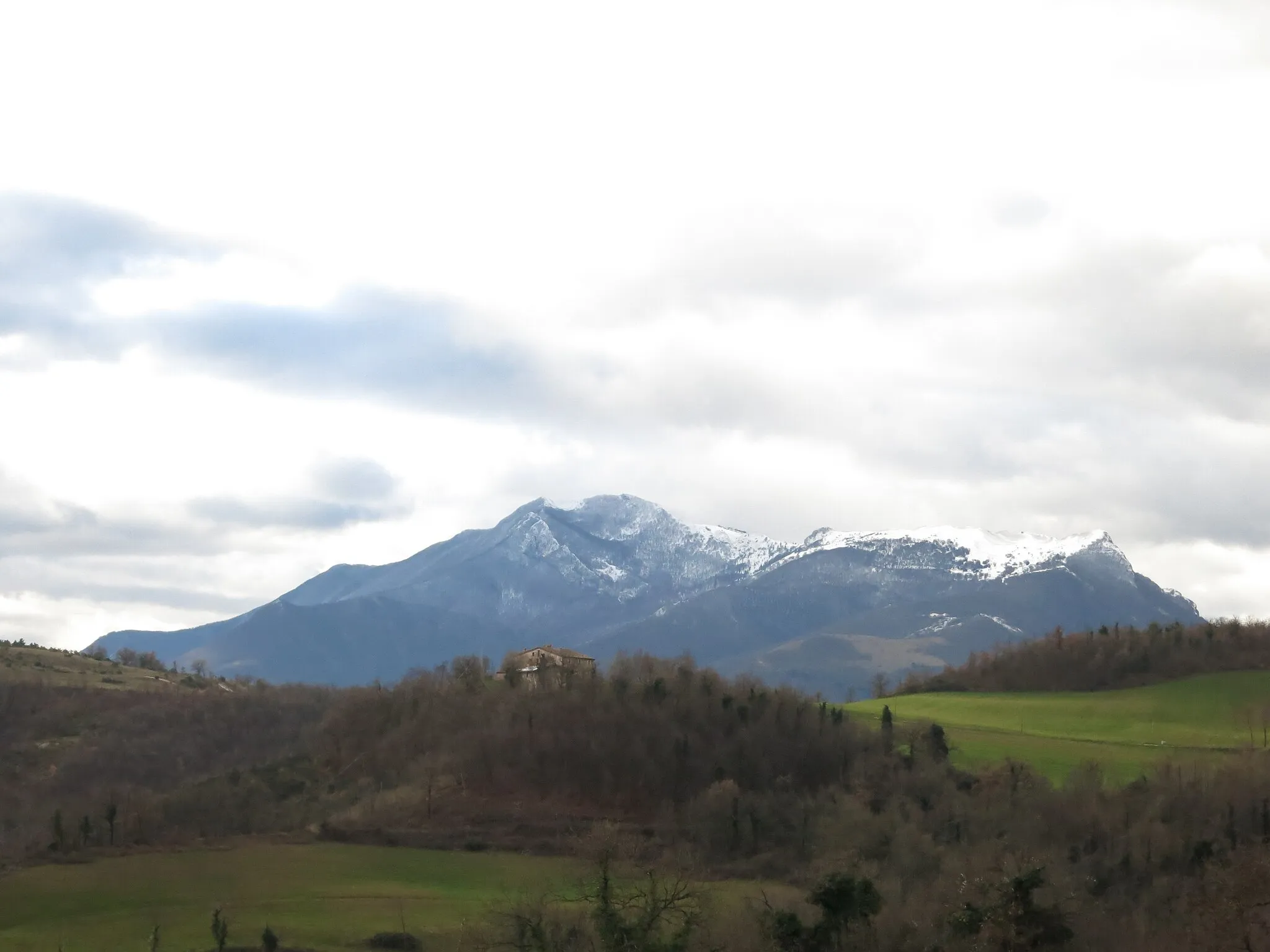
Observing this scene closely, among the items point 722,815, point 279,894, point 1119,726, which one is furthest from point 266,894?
point 1119,726

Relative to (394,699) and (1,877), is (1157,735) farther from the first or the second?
(1,877)

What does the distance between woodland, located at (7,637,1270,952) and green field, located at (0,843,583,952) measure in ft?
19.3

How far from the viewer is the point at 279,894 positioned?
112 metres

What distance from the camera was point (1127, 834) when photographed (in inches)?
4830

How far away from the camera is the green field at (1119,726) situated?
154125 mm

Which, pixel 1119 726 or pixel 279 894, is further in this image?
pixel 1119 726

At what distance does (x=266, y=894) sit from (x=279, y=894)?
40.5 inches

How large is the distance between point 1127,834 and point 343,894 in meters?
67.7

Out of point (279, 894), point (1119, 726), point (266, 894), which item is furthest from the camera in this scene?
point (1119, 726)

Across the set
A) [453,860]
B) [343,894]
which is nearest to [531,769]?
[453,860]

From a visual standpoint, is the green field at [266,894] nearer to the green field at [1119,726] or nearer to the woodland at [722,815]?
the woodland at [722,815]

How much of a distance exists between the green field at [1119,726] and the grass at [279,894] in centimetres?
4838

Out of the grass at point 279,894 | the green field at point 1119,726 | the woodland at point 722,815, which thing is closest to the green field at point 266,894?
the grass at point 279,894

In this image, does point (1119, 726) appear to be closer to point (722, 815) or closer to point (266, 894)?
point (722, 815)
